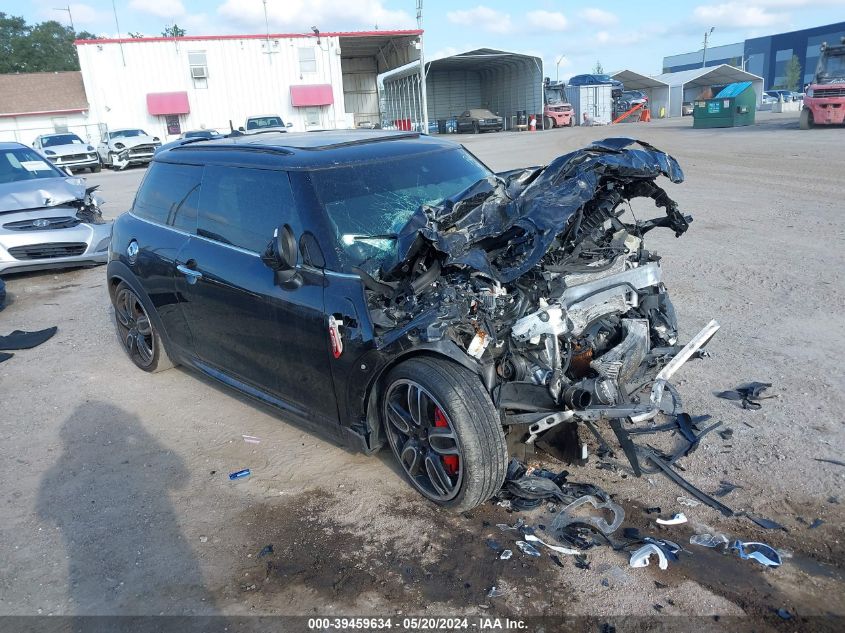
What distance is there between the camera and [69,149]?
28359 mm

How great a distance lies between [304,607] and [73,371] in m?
4.17

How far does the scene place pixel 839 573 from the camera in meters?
2.94

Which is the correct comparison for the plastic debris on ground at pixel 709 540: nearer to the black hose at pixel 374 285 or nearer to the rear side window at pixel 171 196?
the black hose at pixel 374 285

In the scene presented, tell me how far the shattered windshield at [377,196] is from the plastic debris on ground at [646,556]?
2.04 metres

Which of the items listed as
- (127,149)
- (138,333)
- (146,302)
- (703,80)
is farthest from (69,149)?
(703,80)

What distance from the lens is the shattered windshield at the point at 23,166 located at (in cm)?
1005

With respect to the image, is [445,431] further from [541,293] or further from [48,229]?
[48,229]

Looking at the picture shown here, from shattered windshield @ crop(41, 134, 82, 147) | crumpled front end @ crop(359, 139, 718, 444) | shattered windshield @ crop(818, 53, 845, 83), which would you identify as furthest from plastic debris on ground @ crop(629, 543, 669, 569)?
shattered windshield @ crop(41, 134, 82, 147)

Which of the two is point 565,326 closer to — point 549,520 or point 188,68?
point 549,520

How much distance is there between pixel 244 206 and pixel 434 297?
5.26ft

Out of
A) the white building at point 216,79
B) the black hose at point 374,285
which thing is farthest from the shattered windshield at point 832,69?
the black hose at point 374,285

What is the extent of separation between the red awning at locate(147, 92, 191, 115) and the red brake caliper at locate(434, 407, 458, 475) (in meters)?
40.1

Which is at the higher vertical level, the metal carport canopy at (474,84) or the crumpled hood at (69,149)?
the metal carport canopy at (474,84)

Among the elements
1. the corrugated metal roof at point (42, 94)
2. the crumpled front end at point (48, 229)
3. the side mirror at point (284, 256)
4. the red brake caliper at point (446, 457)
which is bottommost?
the red brake caliper at point (446, 457)
